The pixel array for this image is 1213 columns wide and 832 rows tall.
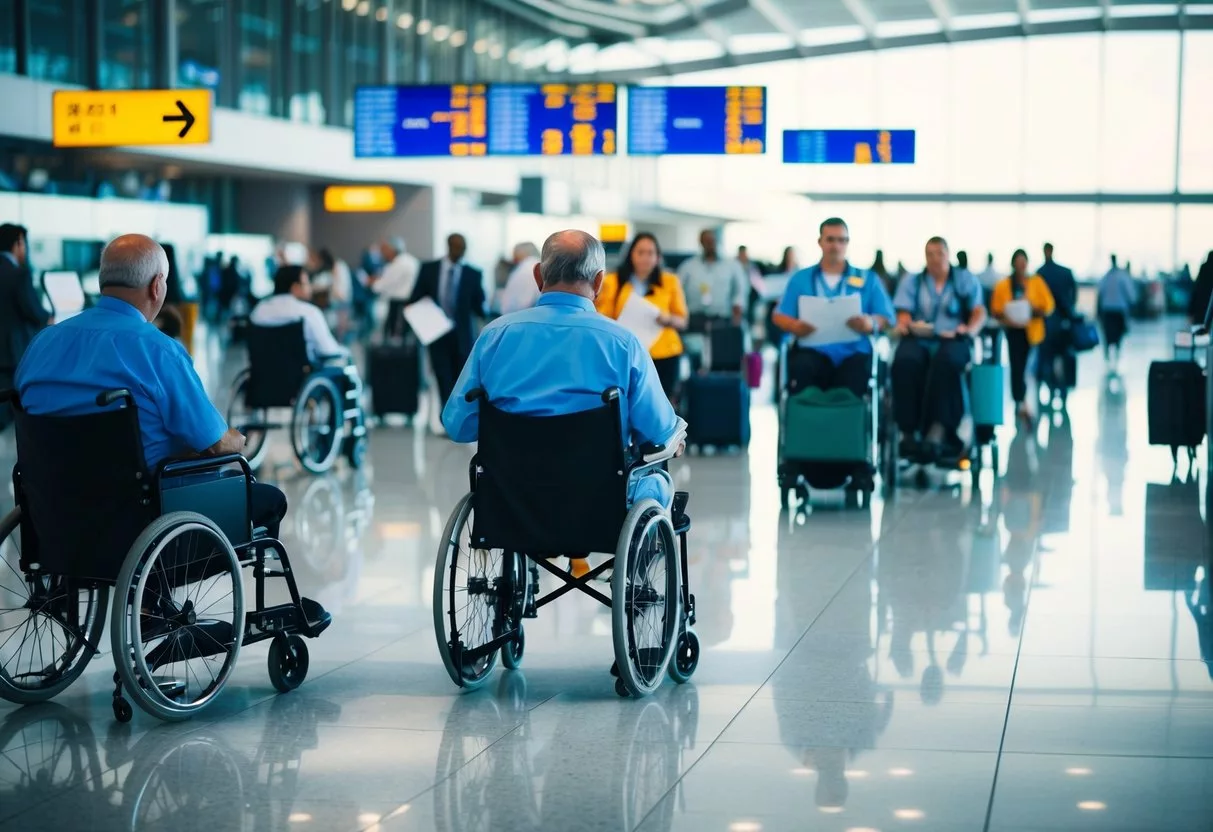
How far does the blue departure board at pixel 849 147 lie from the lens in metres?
21.7

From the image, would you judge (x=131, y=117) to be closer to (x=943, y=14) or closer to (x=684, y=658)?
(x=684, y=658)

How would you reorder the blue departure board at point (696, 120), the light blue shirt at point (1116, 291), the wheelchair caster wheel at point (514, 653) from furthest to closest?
the light blue shirt at point (1116, 291)
the blue departure board at point (696, 120)
the wheelchair caster wheel at point (514, 653)

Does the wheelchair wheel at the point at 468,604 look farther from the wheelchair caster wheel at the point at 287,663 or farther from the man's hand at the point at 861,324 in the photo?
the man's hand at the point at 861,324

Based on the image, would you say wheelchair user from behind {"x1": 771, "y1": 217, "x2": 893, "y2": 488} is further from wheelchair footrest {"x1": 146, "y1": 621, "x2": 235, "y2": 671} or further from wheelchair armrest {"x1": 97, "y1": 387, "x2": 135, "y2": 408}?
wheelchair armrest {"x1": 97, "y1": 387, "x2": 135, "y2": 408}

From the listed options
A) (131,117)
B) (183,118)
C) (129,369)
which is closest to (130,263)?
(129,369)

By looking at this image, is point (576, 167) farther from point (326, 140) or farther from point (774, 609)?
point (774, 609)

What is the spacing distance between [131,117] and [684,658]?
11.1 metres

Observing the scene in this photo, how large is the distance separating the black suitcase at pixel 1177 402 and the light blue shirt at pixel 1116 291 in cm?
1551

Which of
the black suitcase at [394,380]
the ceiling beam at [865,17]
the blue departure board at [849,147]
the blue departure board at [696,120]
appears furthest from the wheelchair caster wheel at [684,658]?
the ceiling beam at [865,17]

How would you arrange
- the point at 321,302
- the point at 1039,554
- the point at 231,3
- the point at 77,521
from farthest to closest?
the point at 231,3, the point at 321,302, the point at 1039,554, the point at 77,521

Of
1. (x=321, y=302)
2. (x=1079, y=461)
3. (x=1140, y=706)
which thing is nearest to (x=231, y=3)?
(x=321, y=302)

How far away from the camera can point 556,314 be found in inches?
185

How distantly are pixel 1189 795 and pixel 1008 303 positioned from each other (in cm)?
1097

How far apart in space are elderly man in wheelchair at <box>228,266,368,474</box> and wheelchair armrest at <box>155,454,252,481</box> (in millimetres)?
5593
